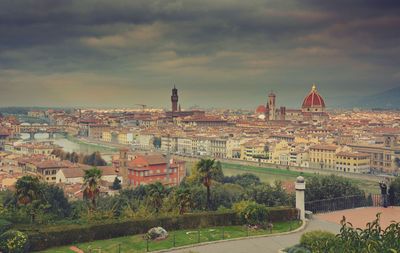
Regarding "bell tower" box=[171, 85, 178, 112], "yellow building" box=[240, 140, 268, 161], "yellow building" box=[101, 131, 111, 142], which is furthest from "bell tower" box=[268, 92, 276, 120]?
"yellow building" box=[240, 140, 268, 161]

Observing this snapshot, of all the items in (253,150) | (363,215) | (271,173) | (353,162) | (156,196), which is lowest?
(271,173)

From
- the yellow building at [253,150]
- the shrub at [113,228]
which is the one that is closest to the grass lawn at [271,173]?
the yellow building at [253,150]

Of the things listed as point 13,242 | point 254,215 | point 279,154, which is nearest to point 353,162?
point 279,154

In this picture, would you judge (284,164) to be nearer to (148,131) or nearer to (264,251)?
(148,131)

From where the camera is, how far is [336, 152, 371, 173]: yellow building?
Answer: 48.7 metres

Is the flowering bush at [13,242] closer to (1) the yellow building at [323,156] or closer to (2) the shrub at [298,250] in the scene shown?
(2) the shrub at [298,250]

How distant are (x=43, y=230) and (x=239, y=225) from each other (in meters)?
4.34

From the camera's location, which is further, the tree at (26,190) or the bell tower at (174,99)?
the bell tower at (174,99)

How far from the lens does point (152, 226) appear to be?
1088 cm

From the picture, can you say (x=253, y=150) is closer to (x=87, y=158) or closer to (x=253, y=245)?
(x=87, y=158)

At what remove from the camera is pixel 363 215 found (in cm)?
1209

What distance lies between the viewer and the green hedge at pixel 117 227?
9.71m

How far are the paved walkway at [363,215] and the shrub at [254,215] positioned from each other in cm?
168

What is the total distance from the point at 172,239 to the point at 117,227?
123 cm
